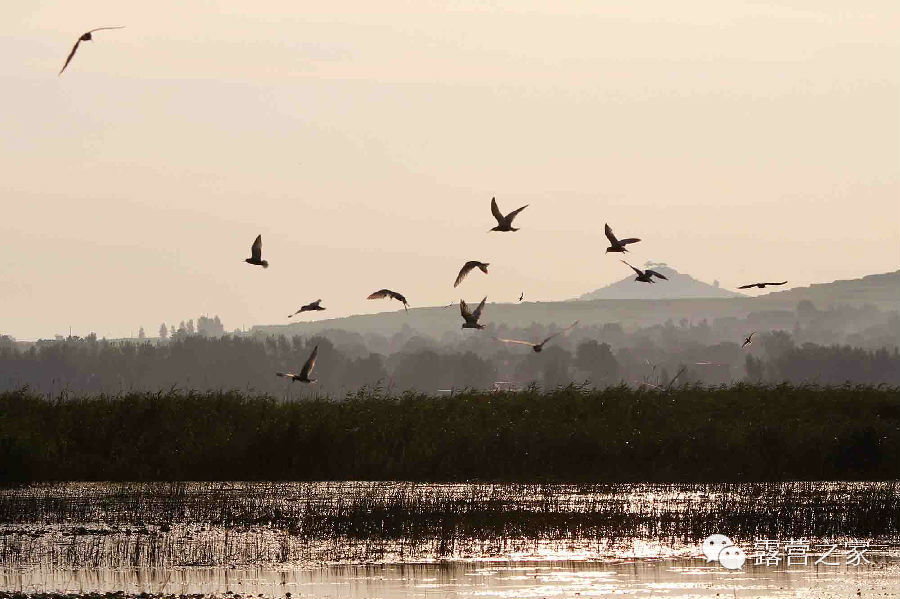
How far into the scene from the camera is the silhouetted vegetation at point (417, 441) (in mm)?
41188

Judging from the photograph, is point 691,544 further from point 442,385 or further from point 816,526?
point 442,385

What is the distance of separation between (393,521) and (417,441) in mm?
11807

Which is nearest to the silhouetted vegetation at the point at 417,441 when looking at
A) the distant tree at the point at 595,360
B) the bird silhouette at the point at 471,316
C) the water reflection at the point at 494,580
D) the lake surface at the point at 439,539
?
the lake surface at the point at 439,539

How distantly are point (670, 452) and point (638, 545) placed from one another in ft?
47.6

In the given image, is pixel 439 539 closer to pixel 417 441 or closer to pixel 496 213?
pixel 496 213

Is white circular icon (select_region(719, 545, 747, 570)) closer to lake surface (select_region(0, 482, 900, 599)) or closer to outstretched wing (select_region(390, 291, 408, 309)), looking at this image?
lake surface (select_region(0, 482, 900, 599))

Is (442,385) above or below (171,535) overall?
above

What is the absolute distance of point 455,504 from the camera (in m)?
33.2

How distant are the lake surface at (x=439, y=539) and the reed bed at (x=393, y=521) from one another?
50 millimetres

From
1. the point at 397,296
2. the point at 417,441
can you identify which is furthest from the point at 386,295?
the point at 417,441

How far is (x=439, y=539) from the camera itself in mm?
28938

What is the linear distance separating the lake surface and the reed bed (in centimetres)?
5

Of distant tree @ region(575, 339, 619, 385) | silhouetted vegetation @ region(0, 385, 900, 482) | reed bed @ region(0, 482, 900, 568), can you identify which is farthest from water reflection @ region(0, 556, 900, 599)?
distant tree @ region(575, 339, 619, 385)

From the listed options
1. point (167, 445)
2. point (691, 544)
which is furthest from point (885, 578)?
point (167, 445)
